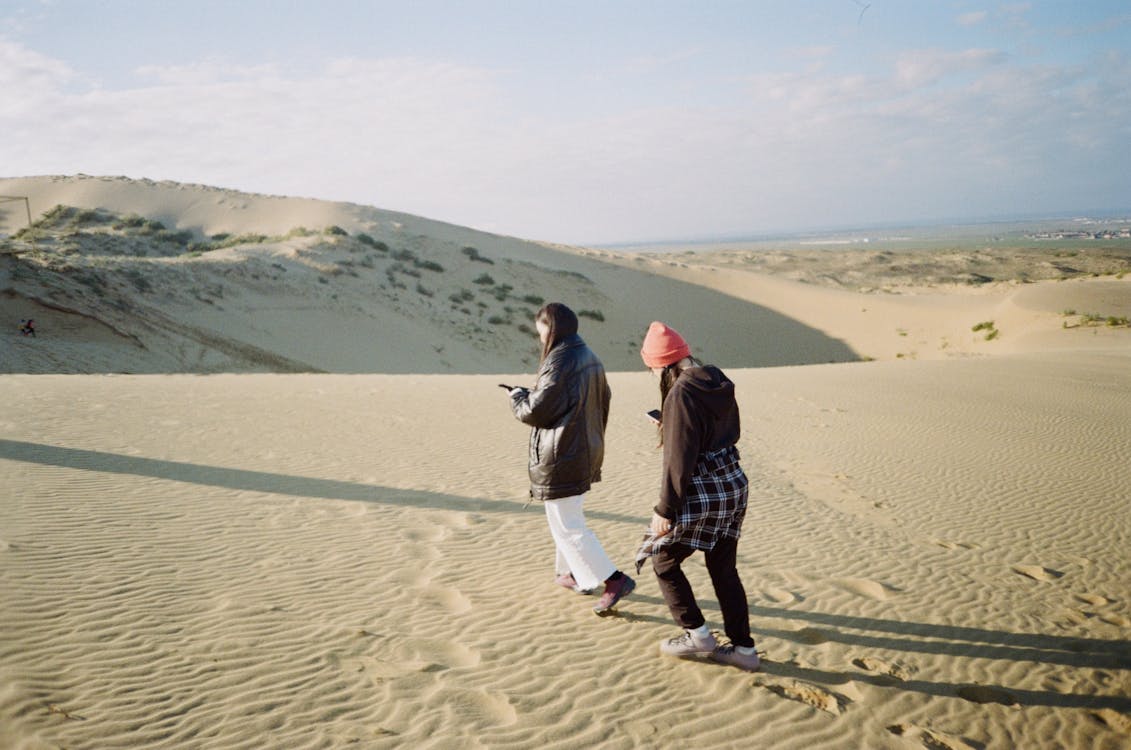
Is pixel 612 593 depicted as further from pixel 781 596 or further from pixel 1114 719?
pixel 1114 719

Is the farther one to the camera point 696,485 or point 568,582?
point 568,582

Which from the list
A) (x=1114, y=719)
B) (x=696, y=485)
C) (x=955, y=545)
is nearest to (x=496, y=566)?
(x=696, y=485)

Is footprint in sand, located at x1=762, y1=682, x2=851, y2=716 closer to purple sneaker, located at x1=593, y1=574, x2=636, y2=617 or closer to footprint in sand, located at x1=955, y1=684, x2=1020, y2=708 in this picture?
footprint in sand, located at x1=955, y1=684, x2=1020, y2=708

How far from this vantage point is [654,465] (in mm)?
10070

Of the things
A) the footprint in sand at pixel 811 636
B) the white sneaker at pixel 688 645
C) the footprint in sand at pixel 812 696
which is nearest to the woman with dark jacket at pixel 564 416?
the white sneaker at pixel 688 645

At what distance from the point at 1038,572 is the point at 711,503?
4.34m

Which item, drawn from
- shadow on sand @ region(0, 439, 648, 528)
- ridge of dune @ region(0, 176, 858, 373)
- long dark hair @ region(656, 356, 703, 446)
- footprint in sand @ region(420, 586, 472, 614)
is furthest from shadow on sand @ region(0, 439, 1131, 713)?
ridge of dune @ region(0, 176, 858, 373)

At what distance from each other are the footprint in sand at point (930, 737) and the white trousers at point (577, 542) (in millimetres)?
1890

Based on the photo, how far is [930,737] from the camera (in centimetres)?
388

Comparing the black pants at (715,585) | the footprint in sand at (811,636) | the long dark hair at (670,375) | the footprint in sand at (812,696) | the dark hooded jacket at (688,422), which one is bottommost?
the footprint in sand at (811,636)

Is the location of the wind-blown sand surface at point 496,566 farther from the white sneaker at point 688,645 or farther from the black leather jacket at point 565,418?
the black leather jacket at point 565,418

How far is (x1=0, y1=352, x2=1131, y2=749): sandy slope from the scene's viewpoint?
3.89m

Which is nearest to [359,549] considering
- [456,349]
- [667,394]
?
[667,394]

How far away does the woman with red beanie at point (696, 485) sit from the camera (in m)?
3.81
